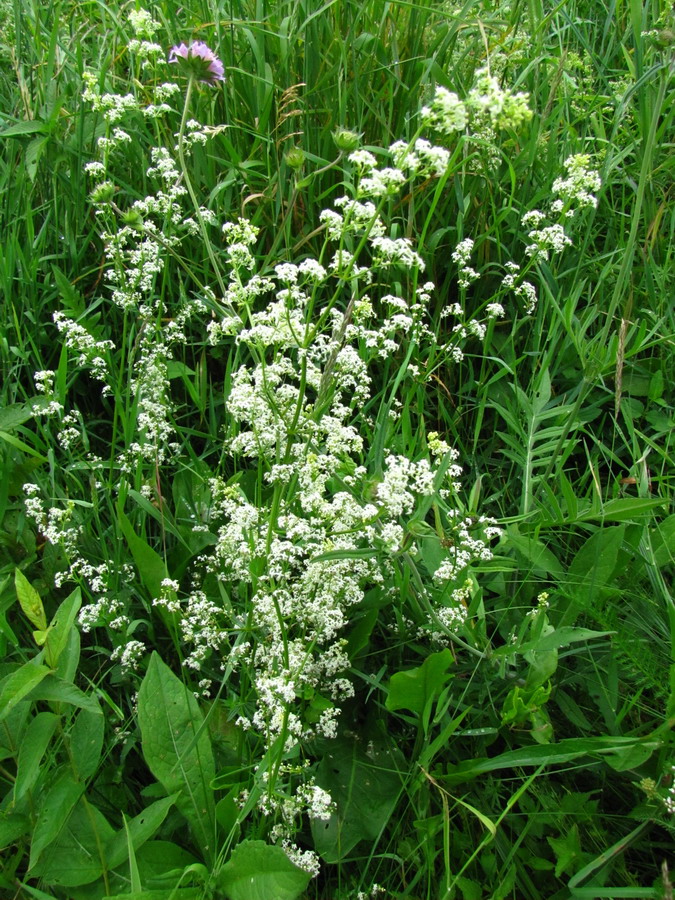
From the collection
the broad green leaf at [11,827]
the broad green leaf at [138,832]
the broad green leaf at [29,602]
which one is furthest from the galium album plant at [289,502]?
the broad green leaf at [11,827]

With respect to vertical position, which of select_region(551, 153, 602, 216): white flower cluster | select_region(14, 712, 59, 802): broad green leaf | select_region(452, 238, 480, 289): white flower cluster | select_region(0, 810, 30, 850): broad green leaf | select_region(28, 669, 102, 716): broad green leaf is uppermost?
select_region(551, 153, 602, 216): white flower cluster

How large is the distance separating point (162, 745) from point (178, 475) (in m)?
0.84

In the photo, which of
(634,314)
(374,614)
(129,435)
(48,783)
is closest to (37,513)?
(129,435)

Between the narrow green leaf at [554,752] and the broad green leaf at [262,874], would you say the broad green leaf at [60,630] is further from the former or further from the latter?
the narrow green leaf at [554,752]

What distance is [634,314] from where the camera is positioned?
2.72 meters

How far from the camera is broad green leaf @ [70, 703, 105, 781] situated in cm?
164

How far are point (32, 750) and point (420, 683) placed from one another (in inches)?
31.8

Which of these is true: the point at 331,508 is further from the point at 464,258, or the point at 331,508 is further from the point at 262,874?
the point at 464,258

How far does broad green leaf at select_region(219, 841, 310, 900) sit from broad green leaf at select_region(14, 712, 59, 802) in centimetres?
42

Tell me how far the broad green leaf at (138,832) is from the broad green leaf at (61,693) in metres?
0.27

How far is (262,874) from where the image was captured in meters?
1.40

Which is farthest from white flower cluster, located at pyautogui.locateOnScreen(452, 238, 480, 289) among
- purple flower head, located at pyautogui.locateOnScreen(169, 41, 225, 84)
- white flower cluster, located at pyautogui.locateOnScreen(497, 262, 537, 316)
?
purple flower head, located at pyautogui.locateOnScreen(169, 41, 225, 84)

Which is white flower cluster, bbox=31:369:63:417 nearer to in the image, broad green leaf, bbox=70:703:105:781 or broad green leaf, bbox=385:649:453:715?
broad green leaf, bbox=70:703:105:781

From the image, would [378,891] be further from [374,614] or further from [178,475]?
[178,475]
